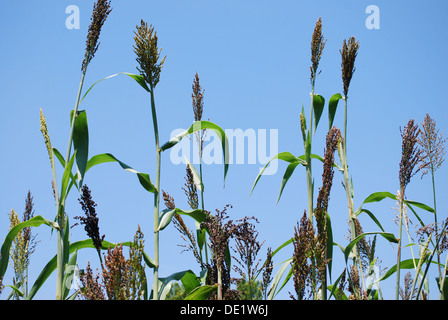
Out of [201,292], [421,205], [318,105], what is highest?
[318,105]

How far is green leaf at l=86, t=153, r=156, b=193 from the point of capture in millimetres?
2496

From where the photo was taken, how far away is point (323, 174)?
227cm

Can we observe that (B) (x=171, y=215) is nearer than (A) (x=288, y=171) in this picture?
Yes

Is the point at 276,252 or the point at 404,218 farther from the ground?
the point at 404,218

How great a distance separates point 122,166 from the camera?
2648 millimetres

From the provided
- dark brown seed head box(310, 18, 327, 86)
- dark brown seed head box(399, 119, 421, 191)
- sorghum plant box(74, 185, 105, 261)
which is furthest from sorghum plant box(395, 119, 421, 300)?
sorghum plant box(74, 185, 105, 261)

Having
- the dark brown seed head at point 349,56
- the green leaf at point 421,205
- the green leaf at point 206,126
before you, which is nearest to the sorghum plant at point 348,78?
the dark brown seed head at point 349,56

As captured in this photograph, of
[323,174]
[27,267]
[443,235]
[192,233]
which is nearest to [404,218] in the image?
[443,235]

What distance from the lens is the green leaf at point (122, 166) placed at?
2496 millimetres

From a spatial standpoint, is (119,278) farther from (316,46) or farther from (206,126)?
(316,46)

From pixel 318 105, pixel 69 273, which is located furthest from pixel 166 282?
pixel 318 105
